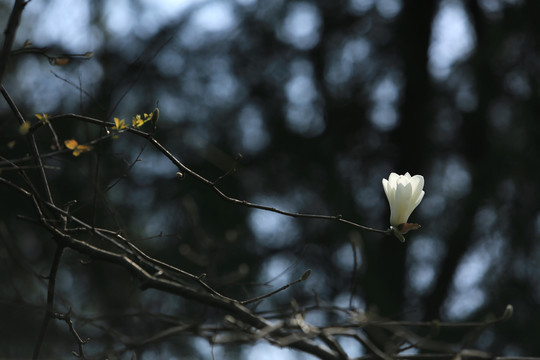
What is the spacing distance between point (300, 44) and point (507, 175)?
3.07 feet

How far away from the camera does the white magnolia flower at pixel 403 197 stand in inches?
34.0

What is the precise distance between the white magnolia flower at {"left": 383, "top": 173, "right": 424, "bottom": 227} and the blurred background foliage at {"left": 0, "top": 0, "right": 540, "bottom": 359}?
1342 mm

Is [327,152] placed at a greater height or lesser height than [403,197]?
greater

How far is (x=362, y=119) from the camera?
2.62m

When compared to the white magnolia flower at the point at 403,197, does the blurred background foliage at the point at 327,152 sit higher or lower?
higher

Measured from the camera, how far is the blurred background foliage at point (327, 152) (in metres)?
2.30

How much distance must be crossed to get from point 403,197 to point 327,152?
5.31 ft

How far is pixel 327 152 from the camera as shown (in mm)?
2482

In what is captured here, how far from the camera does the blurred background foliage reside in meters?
2.30

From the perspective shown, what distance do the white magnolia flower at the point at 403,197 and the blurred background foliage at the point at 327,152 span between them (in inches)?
52.8

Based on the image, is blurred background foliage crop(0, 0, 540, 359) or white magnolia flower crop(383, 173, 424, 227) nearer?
white magnolia flower crop(383, 173, 424, 227)

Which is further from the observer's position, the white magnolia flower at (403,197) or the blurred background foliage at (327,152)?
the blurred background foliage at (327,152)

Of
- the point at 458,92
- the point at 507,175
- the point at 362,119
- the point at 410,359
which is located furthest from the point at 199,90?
the point at 410,359

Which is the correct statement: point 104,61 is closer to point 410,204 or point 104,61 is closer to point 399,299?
point 399,299
